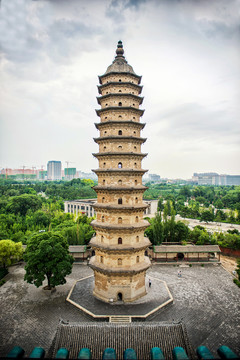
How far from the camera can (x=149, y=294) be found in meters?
19.1

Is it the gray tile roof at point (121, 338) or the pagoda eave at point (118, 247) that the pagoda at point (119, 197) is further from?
the gray tile roof at point (121, 338)

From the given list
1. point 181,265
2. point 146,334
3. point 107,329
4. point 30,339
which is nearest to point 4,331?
point 30,339

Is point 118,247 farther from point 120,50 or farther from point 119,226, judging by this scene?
point 120,50

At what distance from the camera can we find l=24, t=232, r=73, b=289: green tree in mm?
18656

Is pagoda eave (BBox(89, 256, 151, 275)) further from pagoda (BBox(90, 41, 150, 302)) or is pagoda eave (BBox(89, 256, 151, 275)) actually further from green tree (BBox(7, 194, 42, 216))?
green tree (BBox(7, 194, 42, 216))

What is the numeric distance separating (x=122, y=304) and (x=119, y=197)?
8.49 m

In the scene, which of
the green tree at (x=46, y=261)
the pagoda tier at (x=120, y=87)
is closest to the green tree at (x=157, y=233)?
the green tree at (x=46, y=261)

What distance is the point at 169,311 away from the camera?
1719 cm

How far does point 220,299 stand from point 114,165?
14963mm

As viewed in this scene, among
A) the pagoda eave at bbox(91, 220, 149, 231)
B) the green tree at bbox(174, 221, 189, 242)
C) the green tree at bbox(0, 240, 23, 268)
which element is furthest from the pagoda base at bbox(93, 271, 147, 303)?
the green tree at bbox(174, 221, 189, 242)

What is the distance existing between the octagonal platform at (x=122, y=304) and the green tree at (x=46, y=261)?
2.10 meters

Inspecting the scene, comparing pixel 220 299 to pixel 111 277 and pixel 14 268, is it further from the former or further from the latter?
pixel 14 268

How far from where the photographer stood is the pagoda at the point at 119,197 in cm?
1766

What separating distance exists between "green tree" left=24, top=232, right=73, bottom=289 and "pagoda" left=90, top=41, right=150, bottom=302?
2908 millimetres
